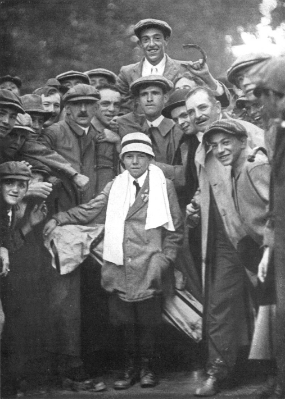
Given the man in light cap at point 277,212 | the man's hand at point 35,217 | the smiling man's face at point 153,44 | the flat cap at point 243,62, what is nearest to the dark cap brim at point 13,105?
the man's hand at point 35,217

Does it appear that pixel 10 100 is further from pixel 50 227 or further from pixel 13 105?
pixel 50 227

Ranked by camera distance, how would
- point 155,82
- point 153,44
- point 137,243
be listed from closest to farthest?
point 137,243
point 155,82
point 153,44

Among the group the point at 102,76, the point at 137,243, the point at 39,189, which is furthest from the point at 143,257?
the point at 102,76

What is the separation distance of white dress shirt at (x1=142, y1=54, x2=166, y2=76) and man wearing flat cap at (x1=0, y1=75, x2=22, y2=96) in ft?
3.97

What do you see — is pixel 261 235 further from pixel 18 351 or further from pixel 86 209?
pixel 18 351

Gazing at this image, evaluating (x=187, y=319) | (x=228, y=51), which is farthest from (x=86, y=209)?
(x=228, y=51)

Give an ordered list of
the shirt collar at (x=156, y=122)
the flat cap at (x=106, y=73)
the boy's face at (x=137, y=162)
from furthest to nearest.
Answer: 1. the flat cap at (x=106, y=73)
2. the shirt collar at (x=156, y=122)
3. the boy's face at (x=137, y=162)

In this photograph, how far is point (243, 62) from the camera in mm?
8633

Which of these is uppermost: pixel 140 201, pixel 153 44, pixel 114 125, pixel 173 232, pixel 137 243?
pixel 153 44

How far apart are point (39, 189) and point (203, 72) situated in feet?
6.26

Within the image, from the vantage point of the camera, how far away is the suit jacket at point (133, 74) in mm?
8805

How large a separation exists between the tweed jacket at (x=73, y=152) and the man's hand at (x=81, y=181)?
0.11 feet

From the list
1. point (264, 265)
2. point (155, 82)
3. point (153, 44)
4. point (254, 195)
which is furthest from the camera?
point (153, 44)

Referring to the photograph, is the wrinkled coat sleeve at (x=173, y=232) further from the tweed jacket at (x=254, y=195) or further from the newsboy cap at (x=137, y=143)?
the tweed jacket at (x=254, y=195)
